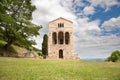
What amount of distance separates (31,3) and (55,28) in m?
18.3

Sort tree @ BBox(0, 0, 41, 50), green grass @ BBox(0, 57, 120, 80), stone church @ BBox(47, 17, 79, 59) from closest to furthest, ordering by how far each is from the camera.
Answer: green grass @ BBox(0, 57, 120, 80)
tree @ BBox(0, 0, 41, 50)
stone church @ BBox(47, 17, 79, 59)

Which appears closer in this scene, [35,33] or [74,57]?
[35,33]

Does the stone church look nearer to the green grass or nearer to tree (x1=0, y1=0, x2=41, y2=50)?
tree (x1=0, y1=0, x2=41, y2=50)

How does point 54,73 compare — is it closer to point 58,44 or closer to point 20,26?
point 20,26

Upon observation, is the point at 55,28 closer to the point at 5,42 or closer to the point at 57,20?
the point at 57,20

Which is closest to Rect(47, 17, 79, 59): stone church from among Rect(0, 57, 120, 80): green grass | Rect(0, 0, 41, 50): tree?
Rect(0, 0, 41, 50): tree

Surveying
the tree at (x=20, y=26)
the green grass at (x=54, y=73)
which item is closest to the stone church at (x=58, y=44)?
the tree at (x=20, y=26)

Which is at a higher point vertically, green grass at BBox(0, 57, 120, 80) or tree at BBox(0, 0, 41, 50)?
tree at BBox(0, 0, 41, 50)

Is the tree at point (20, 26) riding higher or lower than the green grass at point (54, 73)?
higher

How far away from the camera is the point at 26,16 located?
4238 centimetres

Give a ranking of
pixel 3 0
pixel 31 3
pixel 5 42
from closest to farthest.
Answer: pixel 3 0, pixel 31 3, pixel 5 42

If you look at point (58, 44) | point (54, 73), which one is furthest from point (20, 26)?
point (54, 73)

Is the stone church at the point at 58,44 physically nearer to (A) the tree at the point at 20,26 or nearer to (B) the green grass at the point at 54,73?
(A) the tree at the point at 20,26

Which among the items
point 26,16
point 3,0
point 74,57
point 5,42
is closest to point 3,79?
point 3,0
